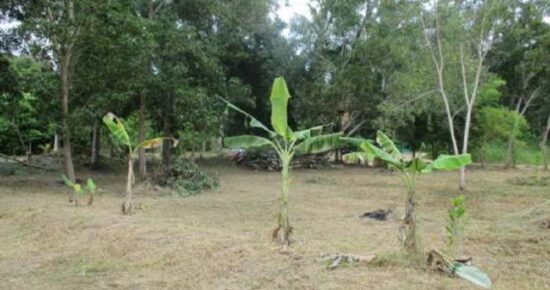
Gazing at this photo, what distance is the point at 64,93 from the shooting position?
1285 centimetres

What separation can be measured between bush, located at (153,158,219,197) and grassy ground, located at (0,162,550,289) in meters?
0.82

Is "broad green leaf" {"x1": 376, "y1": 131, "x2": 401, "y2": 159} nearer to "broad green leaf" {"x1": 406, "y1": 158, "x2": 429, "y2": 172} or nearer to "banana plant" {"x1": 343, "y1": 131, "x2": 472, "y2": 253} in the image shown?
"banana plant" {"x1": 343, "y1": 131, "x2": 472, "y2": 253}

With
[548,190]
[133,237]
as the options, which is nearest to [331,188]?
[548,190]

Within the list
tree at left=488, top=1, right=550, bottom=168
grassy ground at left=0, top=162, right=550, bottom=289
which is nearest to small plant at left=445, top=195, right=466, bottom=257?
grassy ground at left=0, top=162, right=550, bottom=289

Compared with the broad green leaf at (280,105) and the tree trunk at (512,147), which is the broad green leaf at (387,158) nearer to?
the broad green leaf at (280,105)

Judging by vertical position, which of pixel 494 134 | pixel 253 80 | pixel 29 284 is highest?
pixel 253 80

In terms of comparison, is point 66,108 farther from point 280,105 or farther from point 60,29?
point 280,105

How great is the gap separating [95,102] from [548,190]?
12675 millimetres

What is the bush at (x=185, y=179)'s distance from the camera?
12906 mm

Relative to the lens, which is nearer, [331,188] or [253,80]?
[331,188]

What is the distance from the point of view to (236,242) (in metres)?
6.25

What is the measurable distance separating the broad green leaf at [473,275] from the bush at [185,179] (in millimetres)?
8863

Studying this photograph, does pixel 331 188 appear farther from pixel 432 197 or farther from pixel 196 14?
pixel 196 14

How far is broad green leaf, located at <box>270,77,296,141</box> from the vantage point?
5.93 m
